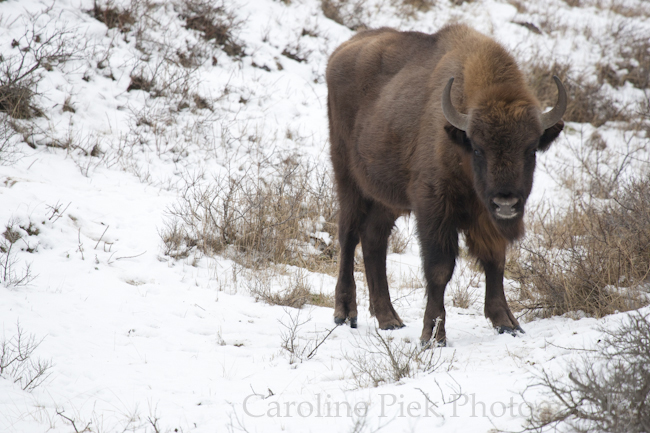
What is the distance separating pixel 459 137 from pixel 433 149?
1.30 ft

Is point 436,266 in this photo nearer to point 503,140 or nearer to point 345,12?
point 503,140

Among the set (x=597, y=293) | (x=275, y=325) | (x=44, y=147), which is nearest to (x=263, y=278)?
(x=275, y=325)

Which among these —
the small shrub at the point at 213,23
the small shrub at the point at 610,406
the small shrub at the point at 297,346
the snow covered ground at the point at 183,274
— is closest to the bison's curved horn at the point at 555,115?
the snow covered ground at the point at 183,274

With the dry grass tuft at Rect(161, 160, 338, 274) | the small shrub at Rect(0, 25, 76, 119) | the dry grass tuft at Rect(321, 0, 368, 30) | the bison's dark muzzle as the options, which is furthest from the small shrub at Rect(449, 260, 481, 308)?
the dry grass tuft at Rect(321, 0, 368, 30)

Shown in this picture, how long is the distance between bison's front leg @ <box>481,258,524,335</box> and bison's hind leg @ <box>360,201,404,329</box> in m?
1.06

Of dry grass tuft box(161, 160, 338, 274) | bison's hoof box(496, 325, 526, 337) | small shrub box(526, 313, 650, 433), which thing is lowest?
dry grass tuft box(161, 160, 338, 274)

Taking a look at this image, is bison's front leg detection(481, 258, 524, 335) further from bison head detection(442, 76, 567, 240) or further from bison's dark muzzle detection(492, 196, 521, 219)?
bison's dark muzzle detection(492, 196, 521, 219)

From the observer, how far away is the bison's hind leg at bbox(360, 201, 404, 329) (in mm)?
5578

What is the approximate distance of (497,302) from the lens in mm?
4750

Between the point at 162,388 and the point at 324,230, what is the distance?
4.43m

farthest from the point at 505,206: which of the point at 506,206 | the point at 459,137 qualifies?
the point at 459,137

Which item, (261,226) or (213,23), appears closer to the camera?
(261,226)

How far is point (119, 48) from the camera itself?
33.5 feet

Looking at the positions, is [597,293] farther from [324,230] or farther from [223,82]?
[223,82]
